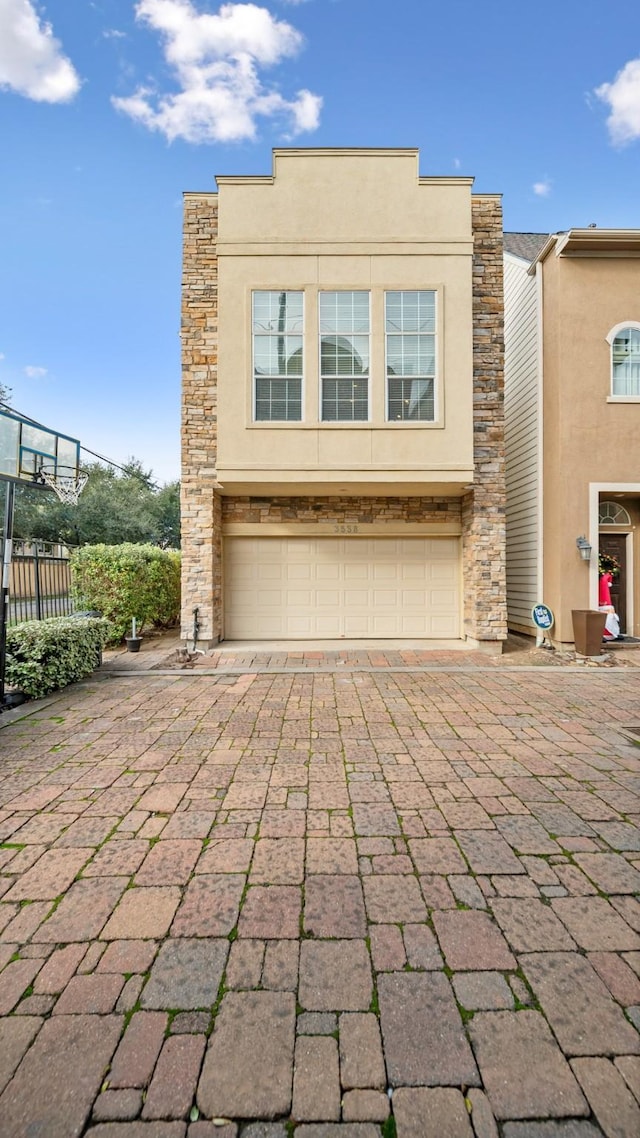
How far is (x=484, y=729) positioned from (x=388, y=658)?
298cm

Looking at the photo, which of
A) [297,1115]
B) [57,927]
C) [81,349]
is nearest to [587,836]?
[297,1115]

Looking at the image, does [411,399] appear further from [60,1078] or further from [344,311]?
[60,1078]

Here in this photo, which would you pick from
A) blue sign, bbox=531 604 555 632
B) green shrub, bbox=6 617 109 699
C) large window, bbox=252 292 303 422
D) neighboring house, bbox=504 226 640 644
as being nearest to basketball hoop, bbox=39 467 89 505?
green shrub, bbox=6 617 109 699

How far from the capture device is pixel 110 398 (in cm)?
2298

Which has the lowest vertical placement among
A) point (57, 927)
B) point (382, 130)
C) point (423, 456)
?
point (57, 927)

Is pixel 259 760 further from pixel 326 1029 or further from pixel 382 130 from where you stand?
pixel 382 130

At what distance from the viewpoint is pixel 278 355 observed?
7.73 metres

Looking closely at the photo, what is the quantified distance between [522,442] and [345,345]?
157 inches

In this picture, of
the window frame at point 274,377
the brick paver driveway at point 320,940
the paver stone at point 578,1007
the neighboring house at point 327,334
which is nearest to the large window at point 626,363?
the neighboring house at point 327,334

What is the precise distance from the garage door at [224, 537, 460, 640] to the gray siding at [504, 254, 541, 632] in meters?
1.63

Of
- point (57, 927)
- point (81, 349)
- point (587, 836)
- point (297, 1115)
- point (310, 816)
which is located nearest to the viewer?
point (297, 1115)

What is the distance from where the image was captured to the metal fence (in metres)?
6.19

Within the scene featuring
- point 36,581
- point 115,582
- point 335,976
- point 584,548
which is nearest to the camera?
point 335,976

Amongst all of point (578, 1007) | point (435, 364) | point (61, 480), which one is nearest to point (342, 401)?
point (435, 364)
